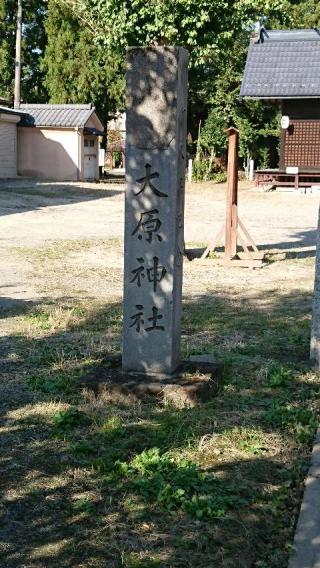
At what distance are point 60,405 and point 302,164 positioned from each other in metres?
25.3

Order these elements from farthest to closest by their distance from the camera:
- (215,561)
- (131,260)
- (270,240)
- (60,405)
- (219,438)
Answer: (270,240) < (131,260) < (60,405) < (219,438) < (215,561)

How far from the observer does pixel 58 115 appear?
3178 centimetres

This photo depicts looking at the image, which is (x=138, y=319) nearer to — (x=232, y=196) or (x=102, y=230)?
(x=232, y=196)

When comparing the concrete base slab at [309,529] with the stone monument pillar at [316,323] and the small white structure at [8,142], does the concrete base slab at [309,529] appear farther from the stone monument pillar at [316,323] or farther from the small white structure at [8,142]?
the small white structure at [8,142]

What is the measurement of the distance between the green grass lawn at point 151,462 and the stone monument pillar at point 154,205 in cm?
51

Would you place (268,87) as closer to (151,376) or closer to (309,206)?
(309,206)

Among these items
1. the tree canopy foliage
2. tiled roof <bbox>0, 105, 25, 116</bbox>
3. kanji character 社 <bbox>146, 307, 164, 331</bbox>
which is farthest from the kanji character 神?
tiled roof <bbox>0, 105, 25, 116</bbox>

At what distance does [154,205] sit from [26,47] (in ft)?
118

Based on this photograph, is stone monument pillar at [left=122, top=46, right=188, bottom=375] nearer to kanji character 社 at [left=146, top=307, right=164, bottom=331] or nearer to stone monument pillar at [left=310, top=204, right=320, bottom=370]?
kanji character 社 at [left=146, top=307, right=164, bottom=331]

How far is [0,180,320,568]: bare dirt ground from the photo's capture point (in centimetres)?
314

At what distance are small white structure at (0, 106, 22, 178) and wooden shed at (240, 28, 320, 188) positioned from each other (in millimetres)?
10160

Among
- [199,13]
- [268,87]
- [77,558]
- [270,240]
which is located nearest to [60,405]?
[77,558]

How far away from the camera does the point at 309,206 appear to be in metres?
23.0

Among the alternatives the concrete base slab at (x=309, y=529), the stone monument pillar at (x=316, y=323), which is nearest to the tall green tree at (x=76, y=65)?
the stone monument pillar at (x=316, y=323)
